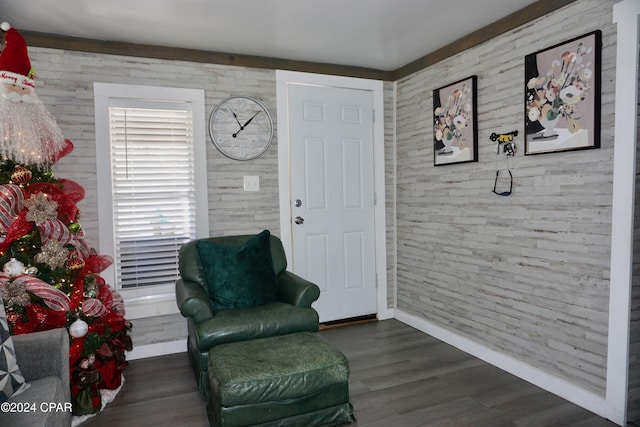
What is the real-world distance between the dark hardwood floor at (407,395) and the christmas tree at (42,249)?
0.28m

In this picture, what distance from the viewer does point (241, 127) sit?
11.4 ft

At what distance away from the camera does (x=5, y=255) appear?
2172mm

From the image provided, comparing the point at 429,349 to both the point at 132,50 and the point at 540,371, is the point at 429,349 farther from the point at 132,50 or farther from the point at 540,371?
the point at 132,50

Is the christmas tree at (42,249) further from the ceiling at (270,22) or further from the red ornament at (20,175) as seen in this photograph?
the ceiling at (270,22)

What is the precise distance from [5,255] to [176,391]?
51.3 inches

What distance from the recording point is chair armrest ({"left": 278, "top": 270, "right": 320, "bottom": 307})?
2.77 meters

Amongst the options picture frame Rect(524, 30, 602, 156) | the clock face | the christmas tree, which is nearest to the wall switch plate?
the clock face

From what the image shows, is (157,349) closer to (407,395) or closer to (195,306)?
(195,306)

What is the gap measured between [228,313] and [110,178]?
147cm

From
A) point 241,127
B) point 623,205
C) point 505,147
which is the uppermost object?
point 241,127

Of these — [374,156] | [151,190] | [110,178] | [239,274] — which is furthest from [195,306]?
[374,156]

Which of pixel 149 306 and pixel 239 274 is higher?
pixel 239 274

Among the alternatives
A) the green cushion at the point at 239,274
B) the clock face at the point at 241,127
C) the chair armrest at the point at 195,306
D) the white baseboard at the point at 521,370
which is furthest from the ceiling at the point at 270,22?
the white baseboard at the point at 521,370

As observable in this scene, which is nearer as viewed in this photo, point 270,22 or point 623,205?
point 623,205
